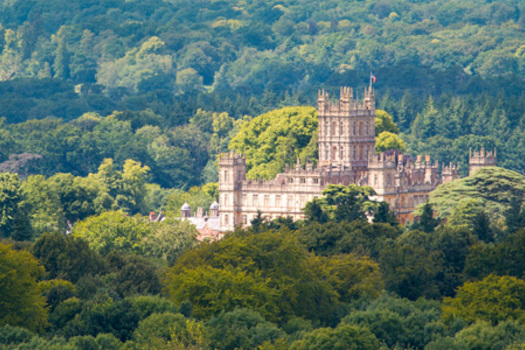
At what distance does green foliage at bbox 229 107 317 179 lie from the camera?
150750 mm

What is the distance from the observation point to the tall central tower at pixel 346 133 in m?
141

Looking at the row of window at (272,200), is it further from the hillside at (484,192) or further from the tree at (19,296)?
the tree at (19,296)

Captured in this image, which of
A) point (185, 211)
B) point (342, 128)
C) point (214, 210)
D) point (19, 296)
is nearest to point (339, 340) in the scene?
point (19, 296)

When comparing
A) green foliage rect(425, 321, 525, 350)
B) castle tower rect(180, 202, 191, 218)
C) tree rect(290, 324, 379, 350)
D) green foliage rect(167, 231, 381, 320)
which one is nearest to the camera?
tree rect(290, 324, 379, 350)

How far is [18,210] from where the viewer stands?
5241 inches

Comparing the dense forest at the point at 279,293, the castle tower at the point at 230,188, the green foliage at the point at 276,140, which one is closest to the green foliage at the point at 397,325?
the dense forest at the point at 279,293

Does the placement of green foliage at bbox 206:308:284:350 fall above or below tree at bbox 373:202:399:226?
below

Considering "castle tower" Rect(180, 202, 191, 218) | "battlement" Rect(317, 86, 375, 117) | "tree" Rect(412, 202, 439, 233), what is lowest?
"castle tower" Rect(180, 202, 191, 218)

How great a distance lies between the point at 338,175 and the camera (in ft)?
447

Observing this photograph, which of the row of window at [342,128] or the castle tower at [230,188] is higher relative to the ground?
the row of window at [342,128]

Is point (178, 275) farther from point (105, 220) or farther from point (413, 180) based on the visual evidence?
point (413, 180)

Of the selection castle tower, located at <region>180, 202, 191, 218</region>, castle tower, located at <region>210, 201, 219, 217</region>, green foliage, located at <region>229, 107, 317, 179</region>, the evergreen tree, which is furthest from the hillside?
castle tower, located at <region>180, 202, 191, 218</region>

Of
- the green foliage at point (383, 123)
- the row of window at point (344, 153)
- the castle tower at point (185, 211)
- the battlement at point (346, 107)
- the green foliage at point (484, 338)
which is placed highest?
the battlement at point (346, 107)

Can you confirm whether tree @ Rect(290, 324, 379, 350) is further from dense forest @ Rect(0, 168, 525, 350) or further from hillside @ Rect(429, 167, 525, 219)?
hillside @ Rect(429, 167, 525, 219)
